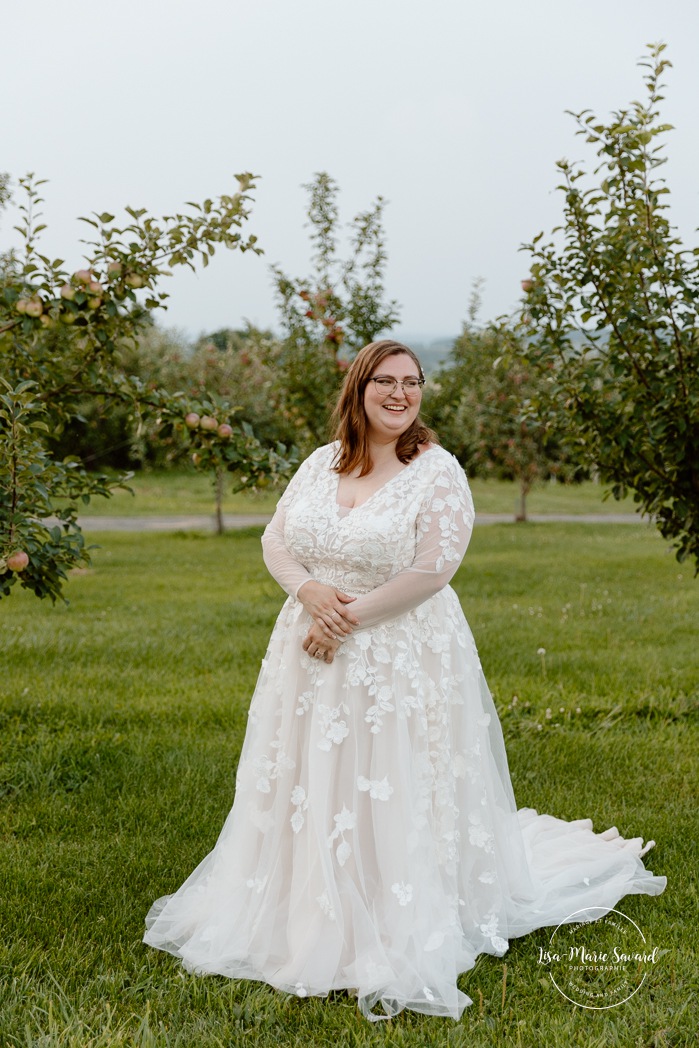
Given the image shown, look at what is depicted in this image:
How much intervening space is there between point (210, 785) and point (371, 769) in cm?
186

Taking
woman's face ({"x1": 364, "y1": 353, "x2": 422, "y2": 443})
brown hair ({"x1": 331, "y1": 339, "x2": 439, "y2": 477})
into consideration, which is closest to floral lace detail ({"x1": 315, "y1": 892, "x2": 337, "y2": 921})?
brown hair ({"x1": 331, "y1": 339, "x2": 439, "y2": 477})

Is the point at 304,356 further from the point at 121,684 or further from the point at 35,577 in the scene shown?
the point at 35,577

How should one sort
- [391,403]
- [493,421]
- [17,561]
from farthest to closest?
[493,421] < [17,561] < [391,403]

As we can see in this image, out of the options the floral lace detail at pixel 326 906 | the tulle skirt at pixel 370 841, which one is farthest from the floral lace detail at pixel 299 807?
the floral lace detail at pixel 326 906

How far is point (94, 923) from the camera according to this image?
3816 mm

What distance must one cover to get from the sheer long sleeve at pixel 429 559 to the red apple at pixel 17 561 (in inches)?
59.7

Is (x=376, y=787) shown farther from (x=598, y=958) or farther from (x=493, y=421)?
(x=493, y=421)

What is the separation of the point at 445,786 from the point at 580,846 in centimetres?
102

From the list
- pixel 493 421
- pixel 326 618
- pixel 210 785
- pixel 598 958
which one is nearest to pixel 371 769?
pixel 326 618

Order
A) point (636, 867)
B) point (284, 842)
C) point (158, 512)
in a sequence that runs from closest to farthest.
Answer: point (284, 842), point (636, 867), point (158, 512)

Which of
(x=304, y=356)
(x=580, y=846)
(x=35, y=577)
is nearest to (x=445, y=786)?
(x=580, y=846)

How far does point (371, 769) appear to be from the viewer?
11.7 ft

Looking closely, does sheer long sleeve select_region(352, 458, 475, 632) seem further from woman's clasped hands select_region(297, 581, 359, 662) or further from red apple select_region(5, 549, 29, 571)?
red apple select_region(5, 549, 29, 571)

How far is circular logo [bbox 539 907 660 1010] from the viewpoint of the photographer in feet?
11.0
